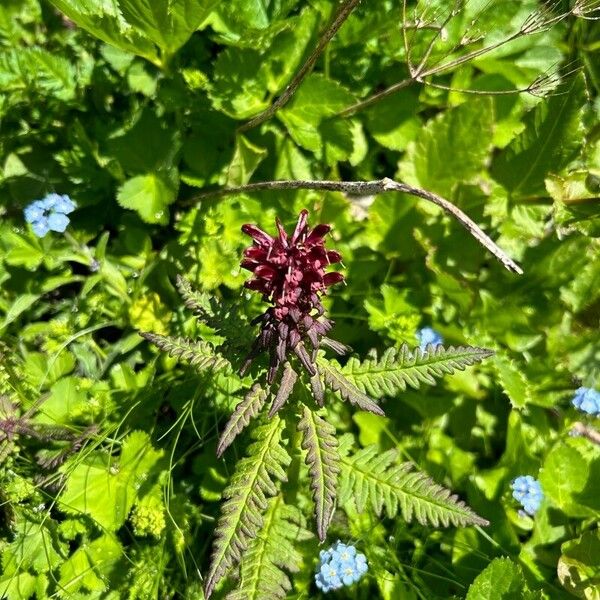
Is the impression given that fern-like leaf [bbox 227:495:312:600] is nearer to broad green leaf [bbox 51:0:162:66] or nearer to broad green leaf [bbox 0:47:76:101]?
broad green leaf [bbox 51:0:162:66]

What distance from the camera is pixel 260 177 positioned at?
108 inches

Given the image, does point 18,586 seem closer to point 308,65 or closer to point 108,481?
point 108,481

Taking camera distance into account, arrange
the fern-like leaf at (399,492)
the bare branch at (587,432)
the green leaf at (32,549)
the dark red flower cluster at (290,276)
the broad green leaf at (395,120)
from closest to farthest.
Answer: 1. the dark red flower cluster at (290,276)
2. the fern-like leaf at (399,492)
3. the green leaf at (32,549)
4. the bare branch at (587,432)
5. the broad green leaf at (395,120)

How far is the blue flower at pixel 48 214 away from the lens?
2.41 m

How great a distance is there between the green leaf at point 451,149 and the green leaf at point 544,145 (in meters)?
0.10

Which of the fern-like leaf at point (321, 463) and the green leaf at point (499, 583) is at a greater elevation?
the fern-like leaf at point (321, 463)

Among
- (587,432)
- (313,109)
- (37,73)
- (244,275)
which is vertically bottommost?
(587,432)

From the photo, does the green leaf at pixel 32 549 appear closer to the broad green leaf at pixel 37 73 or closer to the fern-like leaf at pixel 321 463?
the fern-like leaf at pixel 321 463

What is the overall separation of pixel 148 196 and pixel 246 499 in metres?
1.27

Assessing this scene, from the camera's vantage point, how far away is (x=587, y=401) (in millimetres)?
2381

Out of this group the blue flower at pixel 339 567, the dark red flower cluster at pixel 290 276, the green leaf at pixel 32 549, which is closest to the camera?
the dark red flower cluster at pixel 290 276

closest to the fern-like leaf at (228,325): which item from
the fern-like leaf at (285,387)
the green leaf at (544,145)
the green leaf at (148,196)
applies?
the fern-like leaf at (285,387)

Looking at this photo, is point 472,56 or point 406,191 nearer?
point 406,191

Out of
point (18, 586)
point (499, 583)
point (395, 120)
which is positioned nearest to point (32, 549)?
point (18, 586)
